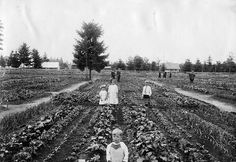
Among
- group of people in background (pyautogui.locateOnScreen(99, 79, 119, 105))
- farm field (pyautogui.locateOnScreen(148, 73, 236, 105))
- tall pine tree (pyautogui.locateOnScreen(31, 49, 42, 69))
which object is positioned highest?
tall pine tree (pyautogui.locateOnScreen(31, 49, 42, 69))

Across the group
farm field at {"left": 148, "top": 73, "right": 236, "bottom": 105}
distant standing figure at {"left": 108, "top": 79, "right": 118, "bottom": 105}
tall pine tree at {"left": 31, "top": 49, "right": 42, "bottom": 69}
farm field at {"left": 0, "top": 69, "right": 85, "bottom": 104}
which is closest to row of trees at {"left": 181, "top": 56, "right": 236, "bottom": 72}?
farm field at {"left": 148, "top": 73, "right": 236, "bottom": 105}

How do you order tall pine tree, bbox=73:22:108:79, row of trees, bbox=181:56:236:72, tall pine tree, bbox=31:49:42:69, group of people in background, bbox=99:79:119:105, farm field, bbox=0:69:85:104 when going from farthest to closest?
row of trees, bbox=181:56:236:72 → tall pine tree, bbox=31:49:42:69 → tall pine tree, bbox=73:22:108:79 → farm field, bbox=0:69:85:104 → group of people in background, bbox=99:79:119:105

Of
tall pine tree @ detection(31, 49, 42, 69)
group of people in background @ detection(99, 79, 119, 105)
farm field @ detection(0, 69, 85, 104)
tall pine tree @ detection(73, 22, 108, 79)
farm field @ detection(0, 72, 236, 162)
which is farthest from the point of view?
tall pine tree @ detection(31, 49, 42, 69)

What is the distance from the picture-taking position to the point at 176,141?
26.0ft

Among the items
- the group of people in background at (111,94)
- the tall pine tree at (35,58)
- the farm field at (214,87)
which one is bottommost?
the farm field at (214,87)

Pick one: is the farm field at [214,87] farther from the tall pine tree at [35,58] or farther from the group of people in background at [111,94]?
the tall pine tree at [35,58]

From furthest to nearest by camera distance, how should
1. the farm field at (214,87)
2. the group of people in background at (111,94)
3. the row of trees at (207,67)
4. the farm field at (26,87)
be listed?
the row of trees at (207,67)
the farm field at (214,87)
the farm field at (26,87)
the group of people in background at (111,94)

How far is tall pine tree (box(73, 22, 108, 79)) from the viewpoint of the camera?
40812 millimetres

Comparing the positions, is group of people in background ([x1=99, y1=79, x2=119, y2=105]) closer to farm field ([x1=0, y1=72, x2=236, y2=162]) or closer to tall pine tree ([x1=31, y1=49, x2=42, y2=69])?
farm field ([x1=0, y1=72, x2=236, y2=162])

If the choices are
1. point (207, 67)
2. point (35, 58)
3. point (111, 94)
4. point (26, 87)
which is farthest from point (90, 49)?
point (207, 67)

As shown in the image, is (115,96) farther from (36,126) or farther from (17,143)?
(17,143)

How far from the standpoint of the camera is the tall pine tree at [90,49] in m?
40.8

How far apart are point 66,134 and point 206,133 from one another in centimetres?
518

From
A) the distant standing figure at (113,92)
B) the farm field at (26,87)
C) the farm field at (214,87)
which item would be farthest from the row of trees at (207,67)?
the distant standing figure at (113,92)
